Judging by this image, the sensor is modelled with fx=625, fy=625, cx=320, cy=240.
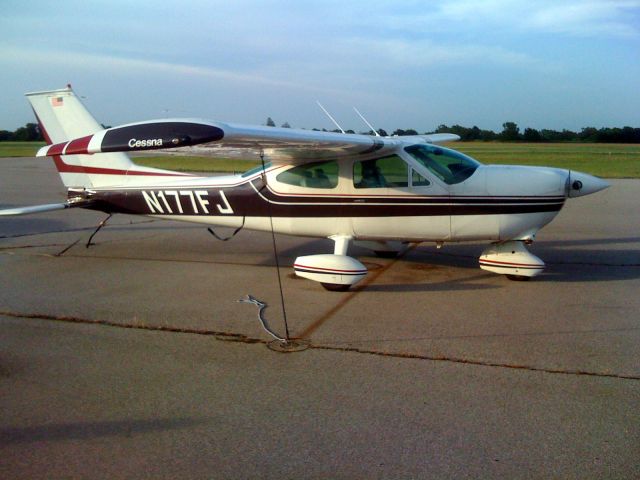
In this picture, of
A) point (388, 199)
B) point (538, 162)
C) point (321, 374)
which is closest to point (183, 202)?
point (388, 199)

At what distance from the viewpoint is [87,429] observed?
152 inches

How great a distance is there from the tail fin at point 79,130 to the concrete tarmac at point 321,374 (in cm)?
153

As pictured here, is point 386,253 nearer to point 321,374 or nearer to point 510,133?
point 321,374

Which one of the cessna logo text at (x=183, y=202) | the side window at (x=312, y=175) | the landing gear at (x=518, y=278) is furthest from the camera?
the cessna logo text at (x=183, y=202)

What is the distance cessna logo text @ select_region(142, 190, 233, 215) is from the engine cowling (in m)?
1.92

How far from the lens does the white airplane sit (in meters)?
7.32

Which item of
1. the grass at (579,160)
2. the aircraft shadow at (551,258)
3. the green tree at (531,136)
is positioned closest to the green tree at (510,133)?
the green tree at (531,136)

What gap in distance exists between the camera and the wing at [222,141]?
5398mm

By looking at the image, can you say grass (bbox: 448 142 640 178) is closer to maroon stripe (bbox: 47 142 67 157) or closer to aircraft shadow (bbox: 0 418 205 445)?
maroon stripe (bbox: 47 142 67 157)

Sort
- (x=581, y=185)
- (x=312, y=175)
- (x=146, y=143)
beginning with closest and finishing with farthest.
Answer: (x=146, y=143) < (x=581, y=185) < (x=312, y=175)

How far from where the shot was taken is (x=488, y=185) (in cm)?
748

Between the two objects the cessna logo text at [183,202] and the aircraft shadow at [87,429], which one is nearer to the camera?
the aircraft shadow at [87,429]

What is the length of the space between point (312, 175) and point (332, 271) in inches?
64.0

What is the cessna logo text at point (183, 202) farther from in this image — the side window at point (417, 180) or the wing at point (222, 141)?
the side window at point (417, 180)
